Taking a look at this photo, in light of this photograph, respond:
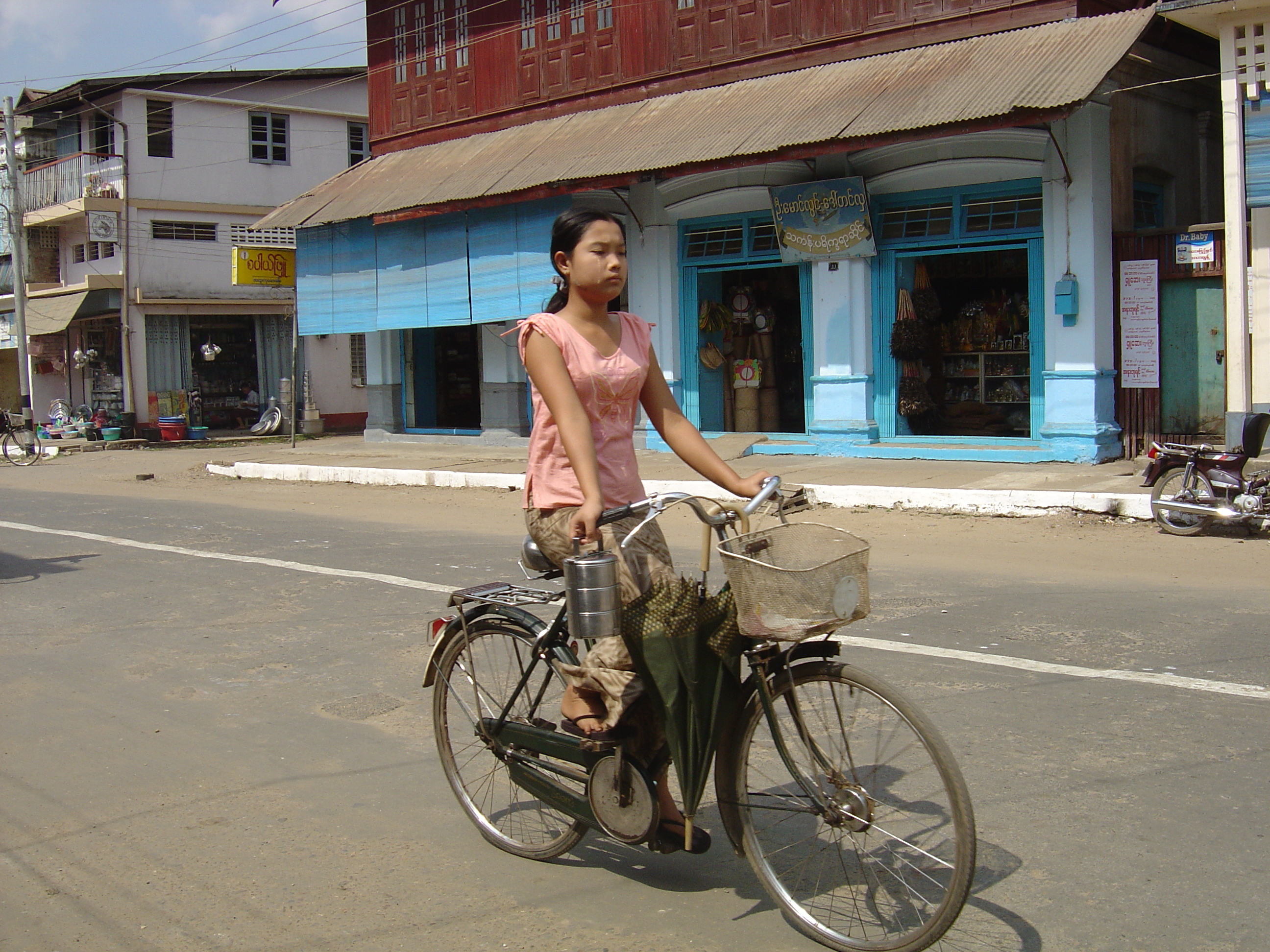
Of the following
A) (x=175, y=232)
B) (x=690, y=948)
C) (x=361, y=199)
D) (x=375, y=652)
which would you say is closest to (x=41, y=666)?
(x=375, y=652)

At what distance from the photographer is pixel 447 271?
19172 millimetres

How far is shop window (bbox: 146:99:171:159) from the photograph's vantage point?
2931 centimetres

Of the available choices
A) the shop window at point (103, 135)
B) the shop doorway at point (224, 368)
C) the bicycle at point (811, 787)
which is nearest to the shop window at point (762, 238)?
the bicycle at point (811, 787)

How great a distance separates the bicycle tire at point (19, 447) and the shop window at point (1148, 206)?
1937cm

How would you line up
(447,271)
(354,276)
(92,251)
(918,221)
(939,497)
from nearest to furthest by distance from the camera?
(939,497) < (918,221) < (447,271) < (354,276) < (92,251)

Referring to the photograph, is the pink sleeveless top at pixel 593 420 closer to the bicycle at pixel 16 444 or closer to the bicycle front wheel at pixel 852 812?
the bicycle front wheel at pixel 852 812

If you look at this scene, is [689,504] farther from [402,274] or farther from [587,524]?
[402,274]

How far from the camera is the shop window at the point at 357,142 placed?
32156 mm

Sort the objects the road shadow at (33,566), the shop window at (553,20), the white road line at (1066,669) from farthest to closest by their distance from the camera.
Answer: the shop window at (553,20) < the road shadow at (33,566) < the white road line at (1066,669)

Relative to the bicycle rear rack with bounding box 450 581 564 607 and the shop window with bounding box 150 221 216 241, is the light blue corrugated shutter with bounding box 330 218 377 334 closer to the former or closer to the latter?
the shop window with bounding box 150 221 216 241

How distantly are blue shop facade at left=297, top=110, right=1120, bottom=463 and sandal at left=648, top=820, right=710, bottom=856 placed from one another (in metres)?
11.1

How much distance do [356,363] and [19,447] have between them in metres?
10.3

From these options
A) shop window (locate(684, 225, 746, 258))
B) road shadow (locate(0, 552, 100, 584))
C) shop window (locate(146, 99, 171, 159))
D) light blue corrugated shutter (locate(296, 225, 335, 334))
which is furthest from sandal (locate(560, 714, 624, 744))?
shop window (locate(146, 99, 171, 159))

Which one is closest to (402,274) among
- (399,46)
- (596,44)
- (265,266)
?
(399,46)
